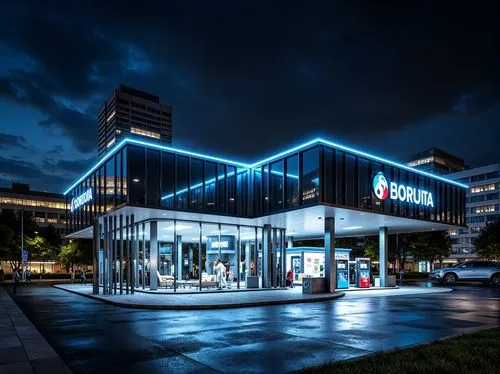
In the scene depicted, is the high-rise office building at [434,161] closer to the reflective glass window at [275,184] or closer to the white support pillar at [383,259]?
the white support pillar at [383,259]

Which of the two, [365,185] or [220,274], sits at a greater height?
[365,185]

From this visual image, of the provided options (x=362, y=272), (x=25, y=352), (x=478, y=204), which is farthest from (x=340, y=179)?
(x=478, y=204)

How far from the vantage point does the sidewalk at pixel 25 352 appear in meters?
8.32

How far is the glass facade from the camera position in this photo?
25.2 meters

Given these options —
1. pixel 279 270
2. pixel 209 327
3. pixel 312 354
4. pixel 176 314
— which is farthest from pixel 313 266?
pixel 312 354

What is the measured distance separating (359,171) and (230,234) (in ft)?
39.8

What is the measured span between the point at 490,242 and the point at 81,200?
186 ft

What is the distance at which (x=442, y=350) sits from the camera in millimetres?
9148

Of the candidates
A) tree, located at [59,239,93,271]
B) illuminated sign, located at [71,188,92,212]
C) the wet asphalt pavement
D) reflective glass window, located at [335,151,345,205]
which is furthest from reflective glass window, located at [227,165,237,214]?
tree, located at [59,239,93,271]

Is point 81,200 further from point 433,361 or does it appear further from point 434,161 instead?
point 434,161

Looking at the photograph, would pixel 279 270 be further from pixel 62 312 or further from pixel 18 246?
pixel 18 246

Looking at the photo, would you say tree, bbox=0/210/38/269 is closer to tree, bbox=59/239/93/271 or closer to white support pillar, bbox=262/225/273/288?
tree, bbox=59/239/93/271

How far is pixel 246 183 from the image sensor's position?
3022 centimetres

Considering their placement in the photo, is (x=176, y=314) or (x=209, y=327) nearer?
(x=209, y=327)
